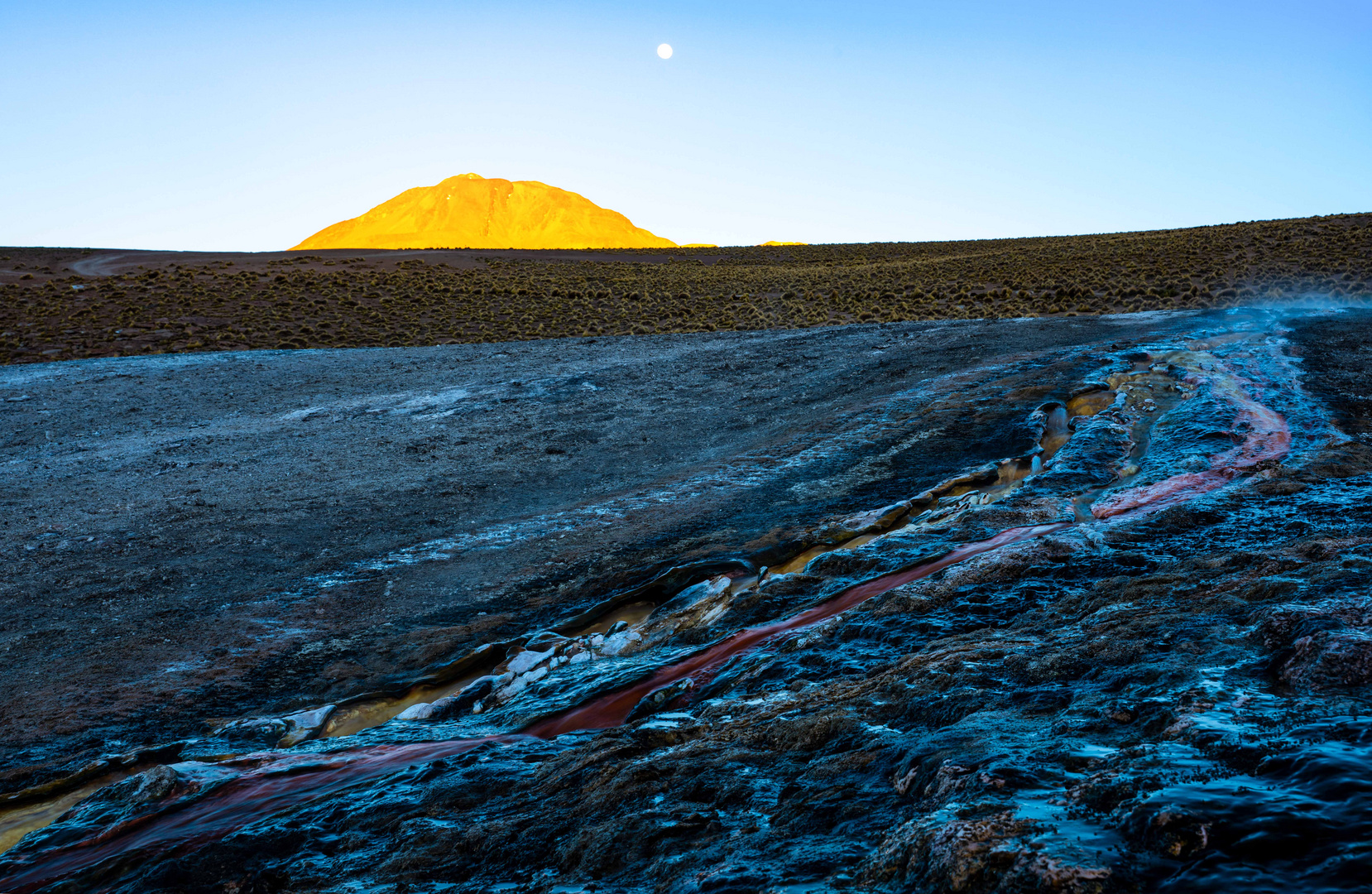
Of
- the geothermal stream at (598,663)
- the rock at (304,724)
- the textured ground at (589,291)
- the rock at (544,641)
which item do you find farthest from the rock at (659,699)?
the textured ground at (589,291)

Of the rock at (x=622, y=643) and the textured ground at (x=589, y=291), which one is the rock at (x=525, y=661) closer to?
the rock at (x=622, y=643)

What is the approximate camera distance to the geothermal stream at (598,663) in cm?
393

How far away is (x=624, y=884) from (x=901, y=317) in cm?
2773

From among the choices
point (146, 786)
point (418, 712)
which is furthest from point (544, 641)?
point (146, 786)

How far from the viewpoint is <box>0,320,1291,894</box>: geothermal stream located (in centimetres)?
393

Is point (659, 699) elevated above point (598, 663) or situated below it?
above

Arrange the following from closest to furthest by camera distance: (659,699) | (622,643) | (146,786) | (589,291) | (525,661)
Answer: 1. (146,786)
2. (659,699)
3. (525,661)
4. (622,643)
5. (589,291)

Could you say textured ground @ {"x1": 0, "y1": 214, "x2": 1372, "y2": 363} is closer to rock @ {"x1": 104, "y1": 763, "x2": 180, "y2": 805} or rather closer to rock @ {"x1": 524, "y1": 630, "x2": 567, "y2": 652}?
rock @ {"x1": 524, "y1": 630, "x2": 567, "y2": 652}

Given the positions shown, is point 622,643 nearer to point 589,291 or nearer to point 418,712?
point 418,712

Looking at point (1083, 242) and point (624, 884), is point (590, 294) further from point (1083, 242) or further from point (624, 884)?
point (624, 884)

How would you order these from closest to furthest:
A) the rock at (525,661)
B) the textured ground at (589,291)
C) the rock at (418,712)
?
the rock at (418,712), the rock at (525,661), the textured ground at (589,291)

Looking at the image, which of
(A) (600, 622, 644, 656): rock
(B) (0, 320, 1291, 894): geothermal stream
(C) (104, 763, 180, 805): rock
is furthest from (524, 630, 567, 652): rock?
(C) (104, 763, 180, 805): rock

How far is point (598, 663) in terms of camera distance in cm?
560

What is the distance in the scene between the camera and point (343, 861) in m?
3.38
